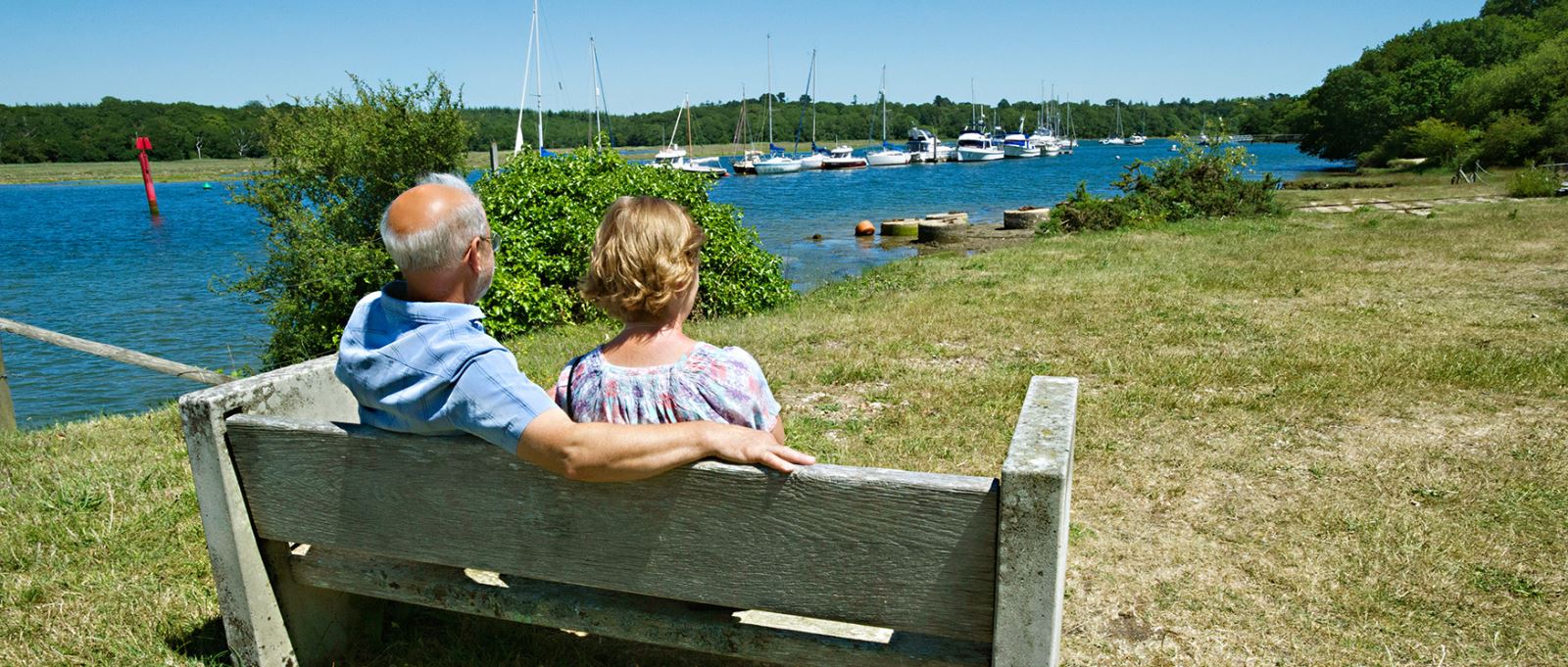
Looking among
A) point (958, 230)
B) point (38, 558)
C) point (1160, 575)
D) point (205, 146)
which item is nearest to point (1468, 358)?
point (1160, 575)

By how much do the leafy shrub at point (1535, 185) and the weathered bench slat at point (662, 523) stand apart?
27561 millimetres

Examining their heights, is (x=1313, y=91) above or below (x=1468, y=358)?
above

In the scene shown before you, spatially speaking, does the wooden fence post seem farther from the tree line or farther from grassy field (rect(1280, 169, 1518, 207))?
the tree line

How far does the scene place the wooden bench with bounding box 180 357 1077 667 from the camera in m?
1.85

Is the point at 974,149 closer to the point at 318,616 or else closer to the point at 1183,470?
the point at 1183,470

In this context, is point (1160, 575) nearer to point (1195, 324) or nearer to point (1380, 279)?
point (1195, 324)

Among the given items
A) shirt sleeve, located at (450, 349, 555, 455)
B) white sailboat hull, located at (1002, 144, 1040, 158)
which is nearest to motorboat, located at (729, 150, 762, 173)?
white sailboat hull, located at (1002, 144, 1040, 158)

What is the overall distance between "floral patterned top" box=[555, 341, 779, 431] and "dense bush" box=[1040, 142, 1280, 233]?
1823cm

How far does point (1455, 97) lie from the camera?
52.1 metres

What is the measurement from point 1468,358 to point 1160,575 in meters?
4.49

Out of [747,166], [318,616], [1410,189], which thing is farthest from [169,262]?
[747,166]

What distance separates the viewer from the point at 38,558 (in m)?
3.81

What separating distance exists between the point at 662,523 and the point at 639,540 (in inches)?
3.3

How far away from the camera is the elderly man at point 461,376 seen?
1.99m
